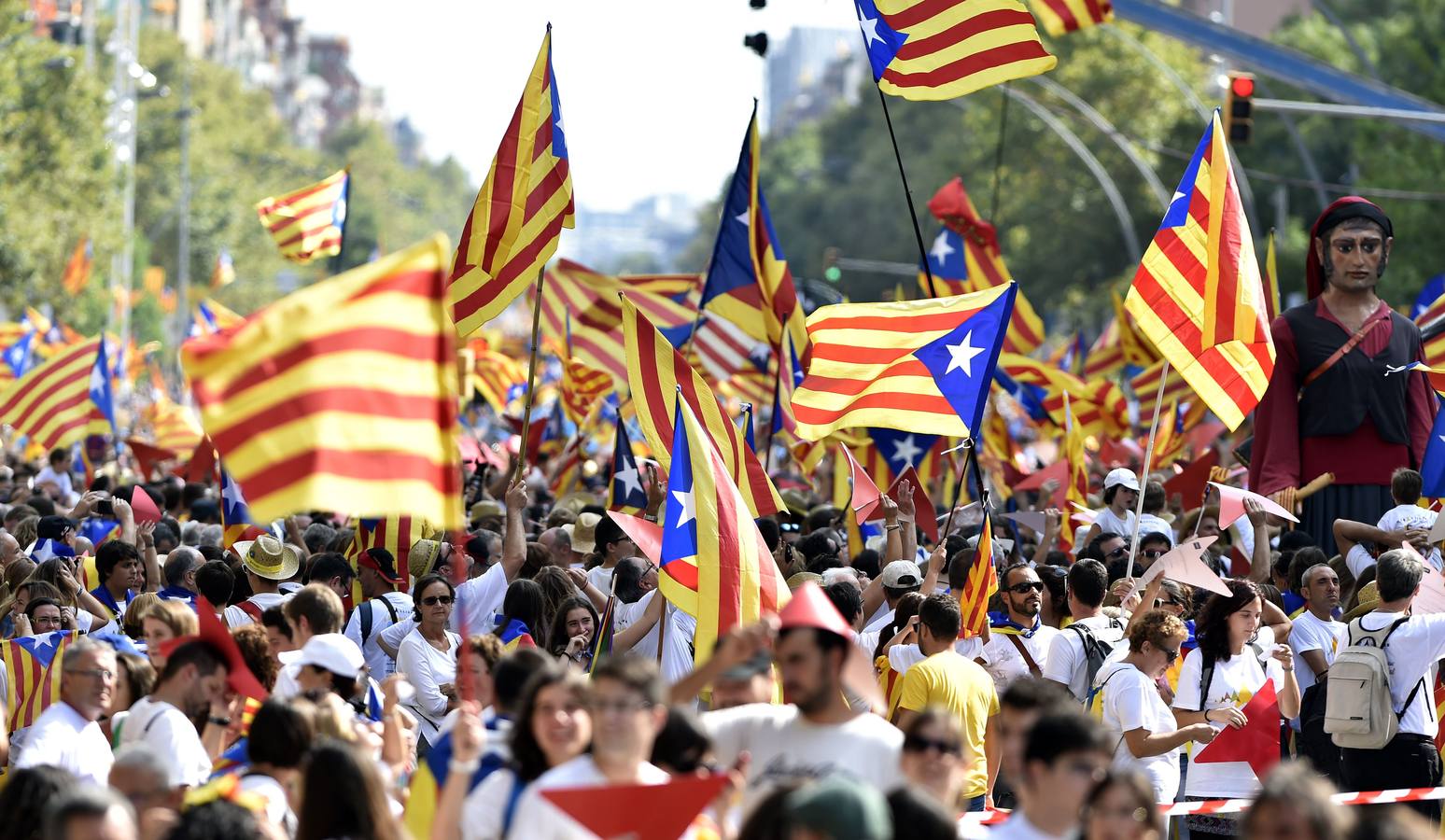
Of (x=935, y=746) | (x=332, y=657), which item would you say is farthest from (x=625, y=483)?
(x=935, y=746)

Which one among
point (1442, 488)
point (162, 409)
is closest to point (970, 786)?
point (1442, 488)

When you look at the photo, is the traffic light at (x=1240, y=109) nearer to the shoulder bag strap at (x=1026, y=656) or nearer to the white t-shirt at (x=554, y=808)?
the shoulder bag strap at (x=1026, y=656)

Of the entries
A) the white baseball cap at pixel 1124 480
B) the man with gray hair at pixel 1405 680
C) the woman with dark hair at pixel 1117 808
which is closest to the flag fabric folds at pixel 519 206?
the white baseball cap at pixel 1124 480

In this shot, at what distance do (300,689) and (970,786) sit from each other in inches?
109

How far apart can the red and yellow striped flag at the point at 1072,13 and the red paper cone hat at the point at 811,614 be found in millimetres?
7708

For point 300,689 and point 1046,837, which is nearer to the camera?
point 1046,837

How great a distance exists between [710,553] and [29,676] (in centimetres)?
305

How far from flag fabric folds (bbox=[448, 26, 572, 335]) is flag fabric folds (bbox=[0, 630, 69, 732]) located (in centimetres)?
413

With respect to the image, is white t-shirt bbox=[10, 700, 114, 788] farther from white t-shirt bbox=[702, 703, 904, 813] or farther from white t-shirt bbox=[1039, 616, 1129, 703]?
white t-shirt bbox=[1039, 616, 1129, 703]

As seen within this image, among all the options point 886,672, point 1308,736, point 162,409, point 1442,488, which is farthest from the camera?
point 162,409

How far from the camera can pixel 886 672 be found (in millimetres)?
9156

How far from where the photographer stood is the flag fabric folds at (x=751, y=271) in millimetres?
15000

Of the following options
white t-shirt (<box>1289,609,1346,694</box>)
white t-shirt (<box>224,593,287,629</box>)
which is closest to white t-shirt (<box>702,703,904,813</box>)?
white t-shirt (<box>224,593,287,629</box>)

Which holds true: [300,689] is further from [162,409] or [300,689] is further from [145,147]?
[145,147]
